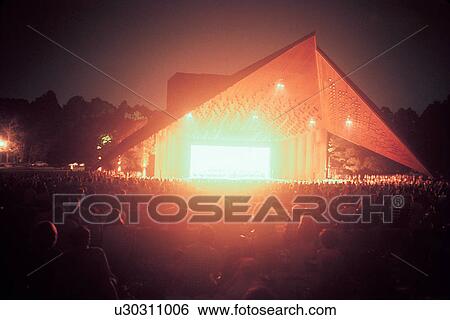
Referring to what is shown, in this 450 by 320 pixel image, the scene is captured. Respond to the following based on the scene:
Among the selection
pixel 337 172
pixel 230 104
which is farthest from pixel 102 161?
pixel 337 172

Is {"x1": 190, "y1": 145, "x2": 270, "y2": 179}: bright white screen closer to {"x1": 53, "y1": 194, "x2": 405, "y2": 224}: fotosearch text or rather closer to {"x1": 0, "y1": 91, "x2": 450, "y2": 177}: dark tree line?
{"x1": 0, "y1": 91, "x2": 450, "y2": 177}: dark tree line

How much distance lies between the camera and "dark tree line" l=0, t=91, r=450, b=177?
32.0 metres

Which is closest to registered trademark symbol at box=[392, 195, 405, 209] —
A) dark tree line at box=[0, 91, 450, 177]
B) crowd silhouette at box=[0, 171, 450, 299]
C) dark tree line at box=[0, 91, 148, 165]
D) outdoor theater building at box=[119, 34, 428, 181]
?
crowd silhouette at box=[0, 171, 450, 299]

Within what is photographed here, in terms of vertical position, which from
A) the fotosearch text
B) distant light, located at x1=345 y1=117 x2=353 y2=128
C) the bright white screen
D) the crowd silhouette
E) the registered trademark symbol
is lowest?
the crowd silhouette

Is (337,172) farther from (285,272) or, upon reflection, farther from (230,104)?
(285,272)

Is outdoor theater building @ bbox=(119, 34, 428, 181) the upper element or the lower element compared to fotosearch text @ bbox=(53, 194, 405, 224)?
upper

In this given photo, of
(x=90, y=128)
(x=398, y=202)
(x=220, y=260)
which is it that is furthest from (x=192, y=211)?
(x=90, y=128)

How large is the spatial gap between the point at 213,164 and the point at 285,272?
21.7m

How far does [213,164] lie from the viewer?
2728cm

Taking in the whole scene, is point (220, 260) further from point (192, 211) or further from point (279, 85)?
point (279, 85)

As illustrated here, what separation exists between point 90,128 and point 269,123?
18.1 metres

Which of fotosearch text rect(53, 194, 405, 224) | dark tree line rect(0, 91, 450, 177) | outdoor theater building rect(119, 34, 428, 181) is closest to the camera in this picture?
fotosearch text rect(53, 194, 405, 224)

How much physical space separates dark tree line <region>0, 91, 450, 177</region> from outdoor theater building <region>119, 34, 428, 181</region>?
600 cm

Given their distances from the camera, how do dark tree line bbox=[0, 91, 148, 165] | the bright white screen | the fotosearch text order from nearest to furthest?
1. the fotosearch text
2. the bright white screen
3. dark tree line bbox=[0, 91, 148, 165]
